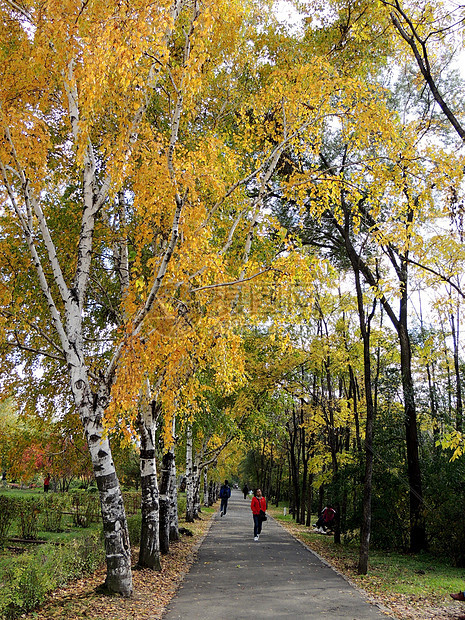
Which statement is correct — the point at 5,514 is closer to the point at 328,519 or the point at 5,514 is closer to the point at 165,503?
the point at 165,503

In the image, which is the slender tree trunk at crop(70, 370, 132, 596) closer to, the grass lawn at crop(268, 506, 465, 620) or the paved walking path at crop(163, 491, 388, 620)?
the paved walking path at crop(163, 491, 388, 620)

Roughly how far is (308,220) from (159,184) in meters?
8.38

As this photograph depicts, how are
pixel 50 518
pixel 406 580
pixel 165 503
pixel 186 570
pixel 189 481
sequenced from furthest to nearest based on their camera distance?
pixel 189 481 → pixel 50 518 → pixel 165 503 → pixel 406 580 → pixel 186 570

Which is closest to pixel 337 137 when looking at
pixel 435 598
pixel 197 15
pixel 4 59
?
pixel 197 15

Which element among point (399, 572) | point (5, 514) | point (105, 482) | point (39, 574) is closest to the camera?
point (39, 574)

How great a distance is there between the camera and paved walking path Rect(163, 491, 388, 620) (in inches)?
257

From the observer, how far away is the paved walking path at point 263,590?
6.52m

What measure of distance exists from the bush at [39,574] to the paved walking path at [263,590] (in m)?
1.81

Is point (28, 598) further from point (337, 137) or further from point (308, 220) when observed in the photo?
point (337, 137)

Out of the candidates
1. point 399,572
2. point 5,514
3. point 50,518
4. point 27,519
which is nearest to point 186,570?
point 399,572

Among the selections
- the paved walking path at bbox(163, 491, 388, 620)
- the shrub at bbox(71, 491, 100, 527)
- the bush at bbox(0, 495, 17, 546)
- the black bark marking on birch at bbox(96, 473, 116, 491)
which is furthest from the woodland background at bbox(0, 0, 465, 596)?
the shrub at bbox(71, 491, 100, 527)

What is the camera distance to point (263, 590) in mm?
7949

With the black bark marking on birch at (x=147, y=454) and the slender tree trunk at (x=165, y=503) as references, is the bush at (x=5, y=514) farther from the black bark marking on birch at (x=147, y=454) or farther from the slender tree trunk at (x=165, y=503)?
the black bark marking on birch at (x=147, y=454)

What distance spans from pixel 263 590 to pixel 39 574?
12.8ft
